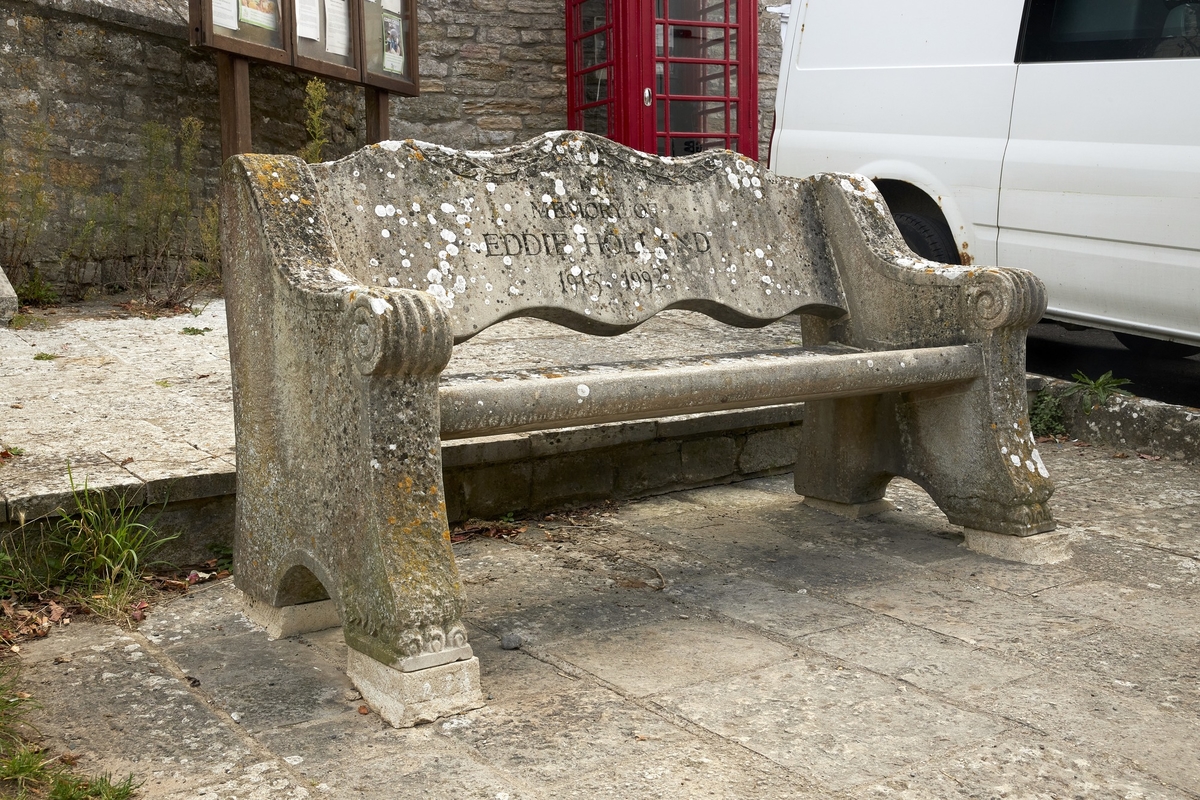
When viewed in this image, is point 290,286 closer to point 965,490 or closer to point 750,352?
point 750,352

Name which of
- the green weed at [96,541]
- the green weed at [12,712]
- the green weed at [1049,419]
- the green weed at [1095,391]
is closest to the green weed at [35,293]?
the green weed at [96,541]

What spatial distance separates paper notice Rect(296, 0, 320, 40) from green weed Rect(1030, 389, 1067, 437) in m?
4.66

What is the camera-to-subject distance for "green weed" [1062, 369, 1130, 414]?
4820 millimetres

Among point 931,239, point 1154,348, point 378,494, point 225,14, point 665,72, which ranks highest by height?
point 665,72

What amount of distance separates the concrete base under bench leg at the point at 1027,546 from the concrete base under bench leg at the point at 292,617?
1929 mm

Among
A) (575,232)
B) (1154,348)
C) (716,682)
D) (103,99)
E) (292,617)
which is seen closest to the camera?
(716,682)

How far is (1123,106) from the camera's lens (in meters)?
4.70

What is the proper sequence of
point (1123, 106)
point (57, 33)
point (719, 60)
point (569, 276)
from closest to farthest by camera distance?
point (569, 276) → point (1123, 106) → point (57, 33) → point (719, 60)

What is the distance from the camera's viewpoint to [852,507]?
3895 mm

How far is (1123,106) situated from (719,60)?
6.09 meters

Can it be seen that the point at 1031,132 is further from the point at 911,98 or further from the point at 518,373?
the point at 518,373

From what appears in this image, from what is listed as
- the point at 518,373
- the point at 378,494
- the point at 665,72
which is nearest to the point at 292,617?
the point at 378,494

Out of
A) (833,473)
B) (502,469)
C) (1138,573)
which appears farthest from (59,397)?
(1138,573)

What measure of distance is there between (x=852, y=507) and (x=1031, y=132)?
2.16 metres
